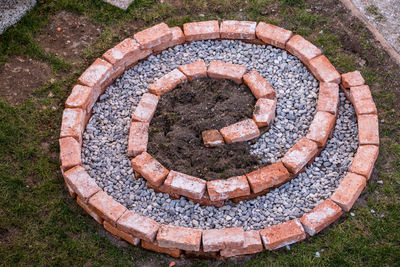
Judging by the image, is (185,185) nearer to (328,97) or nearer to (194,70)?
(194,70)

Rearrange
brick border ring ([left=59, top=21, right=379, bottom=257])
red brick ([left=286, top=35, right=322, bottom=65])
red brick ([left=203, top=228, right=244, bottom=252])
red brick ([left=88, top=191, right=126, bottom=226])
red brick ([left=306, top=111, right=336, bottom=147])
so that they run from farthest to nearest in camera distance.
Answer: red brick ([left=286, top=35, right=322, bottom=65]) → red brick ([left=306, top=111, right=336, bottom=147]) → red brick ([left=88, top=191, right=126, bottom=226]) → brick border ring ([left=59, top=21, right=379, bottom=257]) → red brick ([left=203, top=228, right=244, bottom=252])

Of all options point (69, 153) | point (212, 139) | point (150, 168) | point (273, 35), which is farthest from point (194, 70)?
point (69, 153)

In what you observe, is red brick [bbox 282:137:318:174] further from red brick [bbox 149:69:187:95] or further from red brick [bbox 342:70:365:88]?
red brick [bbox 149:69:187:95]

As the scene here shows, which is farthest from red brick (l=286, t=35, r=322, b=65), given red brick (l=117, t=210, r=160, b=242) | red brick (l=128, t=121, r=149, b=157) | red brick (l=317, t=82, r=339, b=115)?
red brick (l=117, t=210, r=160, b=242)

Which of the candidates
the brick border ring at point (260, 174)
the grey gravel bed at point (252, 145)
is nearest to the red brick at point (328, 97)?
the brick border ring at point (260, 174)

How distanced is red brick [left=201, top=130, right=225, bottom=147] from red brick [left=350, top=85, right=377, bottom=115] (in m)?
1.71

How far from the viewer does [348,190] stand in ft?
16.6

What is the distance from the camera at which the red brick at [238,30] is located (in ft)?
Result: 21.4

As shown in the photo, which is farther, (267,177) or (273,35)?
(273,35)

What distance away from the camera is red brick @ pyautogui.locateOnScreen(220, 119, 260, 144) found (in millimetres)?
5512

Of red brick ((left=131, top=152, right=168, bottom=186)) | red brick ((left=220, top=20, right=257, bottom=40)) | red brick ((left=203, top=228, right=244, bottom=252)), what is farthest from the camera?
red brick ((left=220, top=20, right=257, bottom=40))

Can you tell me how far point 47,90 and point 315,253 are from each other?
157 inches

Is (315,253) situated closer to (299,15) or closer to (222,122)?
(222,122)

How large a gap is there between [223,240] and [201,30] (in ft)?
10.3
